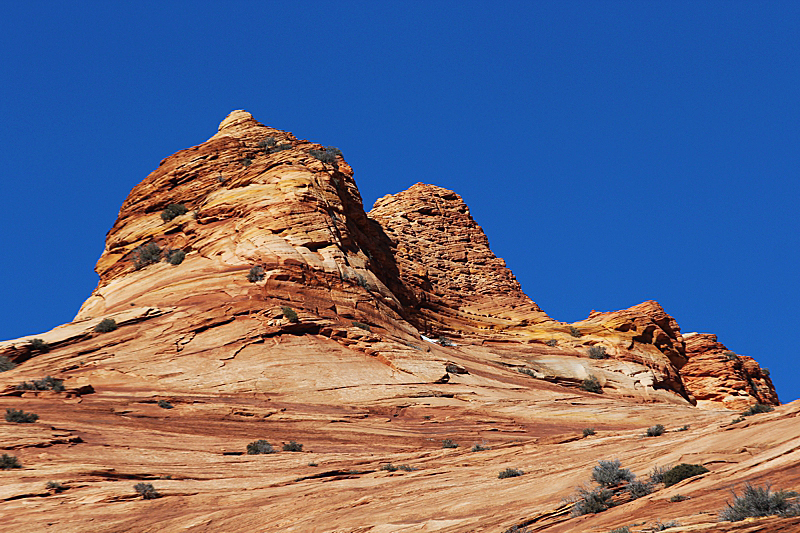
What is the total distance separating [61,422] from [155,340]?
33.4 feet

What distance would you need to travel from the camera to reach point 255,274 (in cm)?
3934

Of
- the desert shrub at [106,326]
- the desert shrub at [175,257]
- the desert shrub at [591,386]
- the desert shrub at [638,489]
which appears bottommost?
the desert shrub at [638,489]

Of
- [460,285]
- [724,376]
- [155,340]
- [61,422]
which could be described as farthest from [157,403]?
[724,376]

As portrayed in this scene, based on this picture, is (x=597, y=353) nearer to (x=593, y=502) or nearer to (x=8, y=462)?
(x=593, y=502)

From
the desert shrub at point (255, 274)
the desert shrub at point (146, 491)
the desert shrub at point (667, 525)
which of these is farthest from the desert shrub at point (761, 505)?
the desert shrub at point (255, 274)

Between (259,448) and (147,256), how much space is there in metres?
23.7

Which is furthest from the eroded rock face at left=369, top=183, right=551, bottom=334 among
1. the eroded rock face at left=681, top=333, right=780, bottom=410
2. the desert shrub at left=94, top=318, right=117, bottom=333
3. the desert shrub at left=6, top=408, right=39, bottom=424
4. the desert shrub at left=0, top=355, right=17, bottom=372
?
the desert shrub at left=6, top=408, right=39, bottom=424

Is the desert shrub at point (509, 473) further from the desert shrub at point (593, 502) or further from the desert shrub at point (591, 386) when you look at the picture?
the desert shrub at point (591, 386)

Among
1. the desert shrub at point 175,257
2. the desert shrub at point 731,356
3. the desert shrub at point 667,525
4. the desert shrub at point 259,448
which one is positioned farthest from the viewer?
the desert shrub at point 731,356

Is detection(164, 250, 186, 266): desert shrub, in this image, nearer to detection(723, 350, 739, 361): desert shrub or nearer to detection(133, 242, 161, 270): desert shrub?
detection(133, 242, 161, 270): desert shrub

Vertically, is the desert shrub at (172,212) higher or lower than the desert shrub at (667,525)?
higher

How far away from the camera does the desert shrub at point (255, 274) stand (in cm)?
3916

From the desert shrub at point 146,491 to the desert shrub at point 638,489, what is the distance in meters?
10.9

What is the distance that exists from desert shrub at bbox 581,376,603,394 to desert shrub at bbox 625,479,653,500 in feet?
99.2
